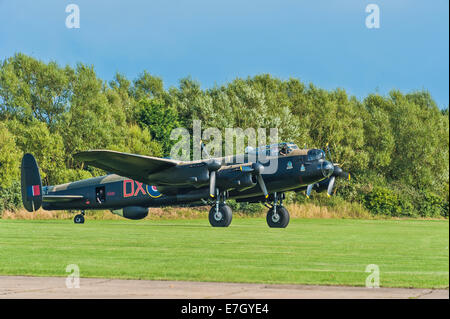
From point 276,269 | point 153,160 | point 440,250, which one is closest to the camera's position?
point 276,269

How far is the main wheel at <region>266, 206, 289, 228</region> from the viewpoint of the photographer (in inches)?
1347

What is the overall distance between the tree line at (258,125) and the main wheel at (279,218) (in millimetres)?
21251

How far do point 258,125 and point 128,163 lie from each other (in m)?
27.7

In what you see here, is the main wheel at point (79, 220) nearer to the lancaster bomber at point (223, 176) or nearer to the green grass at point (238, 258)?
the lancaster bomber at point (223, 176)

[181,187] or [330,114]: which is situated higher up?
[330,114]

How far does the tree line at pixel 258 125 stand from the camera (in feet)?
179

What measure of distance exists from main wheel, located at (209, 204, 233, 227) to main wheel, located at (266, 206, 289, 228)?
2970mm

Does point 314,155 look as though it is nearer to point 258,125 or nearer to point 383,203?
point 383,203

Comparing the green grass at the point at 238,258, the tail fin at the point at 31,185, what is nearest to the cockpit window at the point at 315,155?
the green grass at the point at 238,258

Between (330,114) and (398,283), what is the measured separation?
53.2 meters

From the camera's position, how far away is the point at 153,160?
106ft

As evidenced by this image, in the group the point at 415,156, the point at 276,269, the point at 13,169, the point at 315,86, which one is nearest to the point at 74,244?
the point at 276,269
